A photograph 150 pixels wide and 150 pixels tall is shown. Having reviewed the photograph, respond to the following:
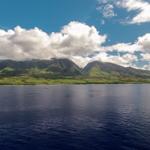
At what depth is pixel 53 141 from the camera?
75938mm

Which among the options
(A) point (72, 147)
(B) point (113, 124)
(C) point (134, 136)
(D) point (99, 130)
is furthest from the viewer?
(B) point (113, 124)

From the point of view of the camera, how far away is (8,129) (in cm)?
9200

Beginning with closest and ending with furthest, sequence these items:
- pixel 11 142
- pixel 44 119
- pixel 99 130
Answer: pixel 11 142
pixel 99 130
pixel 44 119

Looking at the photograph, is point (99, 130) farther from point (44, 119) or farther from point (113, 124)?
point (44, 119)

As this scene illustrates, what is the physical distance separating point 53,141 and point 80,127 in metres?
21.0

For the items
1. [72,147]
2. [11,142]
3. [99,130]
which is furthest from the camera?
[99,130]

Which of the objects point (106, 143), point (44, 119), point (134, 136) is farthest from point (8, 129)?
point (134, 136)

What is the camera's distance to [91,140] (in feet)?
250

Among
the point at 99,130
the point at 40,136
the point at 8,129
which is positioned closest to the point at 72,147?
the point at 40,136

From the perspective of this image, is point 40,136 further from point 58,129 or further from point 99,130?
point 99,130

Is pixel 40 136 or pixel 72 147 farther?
pixel 40 136

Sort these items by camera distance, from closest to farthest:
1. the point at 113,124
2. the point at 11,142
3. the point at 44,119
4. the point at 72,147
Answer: the point at 72,147
the point at 11,142
the point at 113,124
the point at 44,119

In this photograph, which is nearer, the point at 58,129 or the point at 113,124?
the point at 58,129

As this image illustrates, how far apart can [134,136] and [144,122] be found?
25536mm
